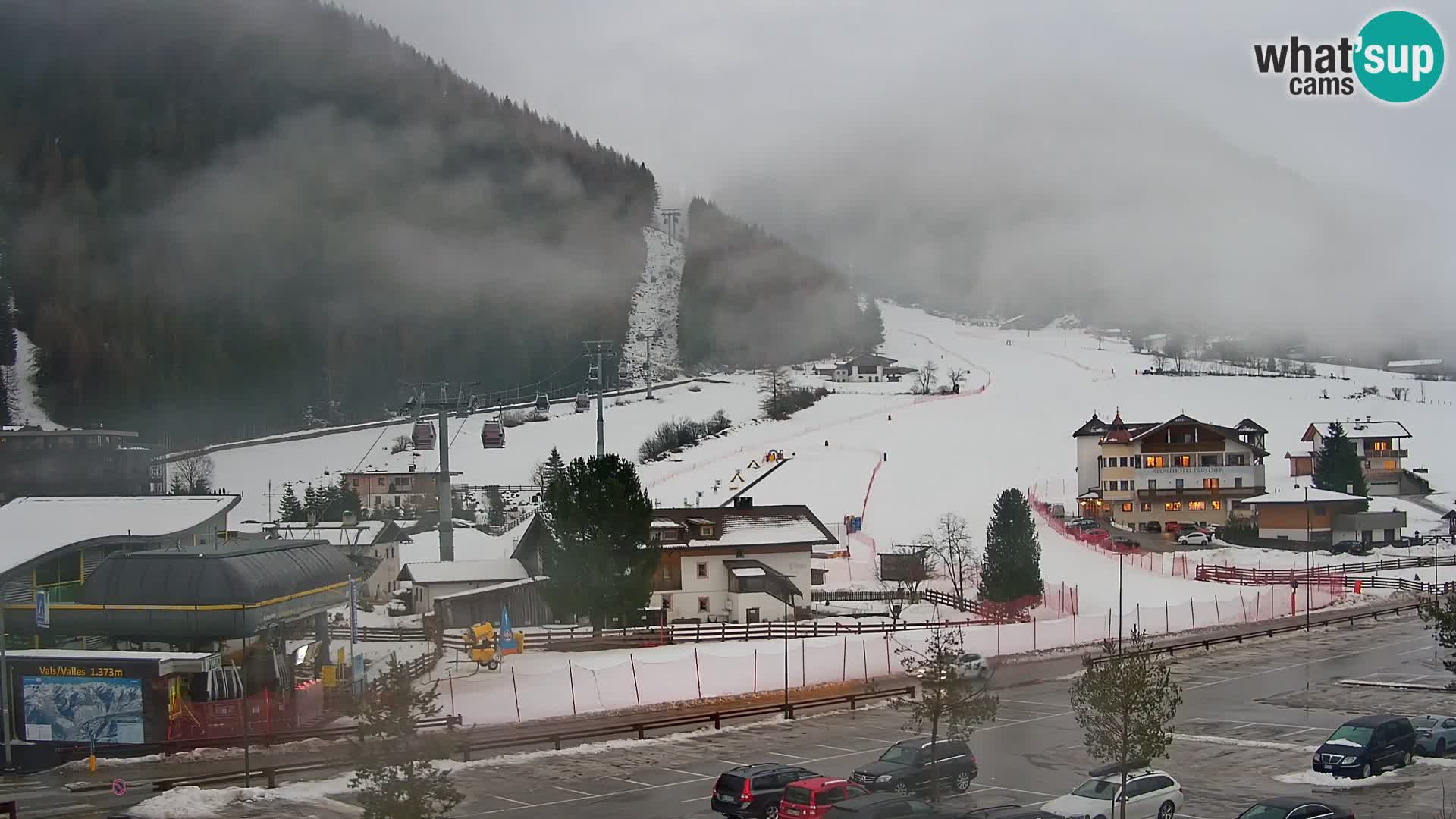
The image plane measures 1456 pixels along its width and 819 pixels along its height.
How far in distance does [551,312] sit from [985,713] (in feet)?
584

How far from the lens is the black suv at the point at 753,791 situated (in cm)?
1952

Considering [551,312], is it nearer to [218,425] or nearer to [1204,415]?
[218,425]

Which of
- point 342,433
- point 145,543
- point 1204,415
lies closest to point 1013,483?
point 1204,415

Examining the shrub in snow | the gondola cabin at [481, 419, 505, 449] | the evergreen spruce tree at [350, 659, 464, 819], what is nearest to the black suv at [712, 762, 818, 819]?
the evergreen spruce tree at [350, 659, 464, 819]

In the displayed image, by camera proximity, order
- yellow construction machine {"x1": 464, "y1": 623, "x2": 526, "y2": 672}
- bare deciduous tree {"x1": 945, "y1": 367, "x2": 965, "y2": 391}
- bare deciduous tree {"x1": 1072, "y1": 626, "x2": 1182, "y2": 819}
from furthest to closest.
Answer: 1. bare deciduous tree {"x1": 945, "y1": 367, "x2": 965, "y2": 391}
2. yellow construction machine {"x1": 464, "y1": 623, "x2": 526, "y2": 672}
3. bare deciduous tree {"x1": 1072, "y1": 626, "x2": 1182, "y2": 819}

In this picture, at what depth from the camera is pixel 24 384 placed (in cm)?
12662

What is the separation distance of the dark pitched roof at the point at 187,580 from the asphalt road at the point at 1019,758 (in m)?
6.25

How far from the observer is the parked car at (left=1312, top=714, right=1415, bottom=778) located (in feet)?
72.5

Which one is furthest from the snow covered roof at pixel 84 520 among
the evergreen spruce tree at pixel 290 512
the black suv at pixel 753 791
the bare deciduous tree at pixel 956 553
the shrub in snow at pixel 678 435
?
the shrub in snow at pixel 678 435

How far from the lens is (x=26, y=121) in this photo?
16588cm

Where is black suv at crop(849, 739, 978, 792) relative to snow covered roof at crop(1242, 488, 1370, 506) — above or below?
below

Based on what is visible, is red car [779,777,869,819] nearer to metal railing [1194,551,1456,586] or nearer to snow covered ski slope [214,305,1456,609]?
snow covered ski slope [214,305,1456,609]

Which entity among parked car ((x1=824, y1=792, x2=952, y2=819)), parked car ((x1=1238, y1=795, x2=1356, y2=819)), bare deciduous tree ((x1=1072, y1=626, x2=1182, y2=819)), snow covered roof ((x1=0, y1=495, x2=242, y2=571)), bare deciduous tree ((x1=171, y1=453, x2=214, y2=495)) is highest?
bare deciduous tree ((x1=171, y1=453, x2=214, y2=495))

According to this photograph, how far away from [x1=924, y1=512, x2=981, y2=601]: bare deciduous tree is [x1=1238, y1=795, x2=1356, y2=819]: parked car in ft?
108
